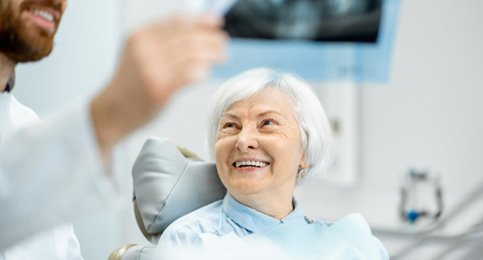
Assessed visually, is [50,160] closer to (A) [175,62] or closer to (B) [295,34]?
(A) [175,62]

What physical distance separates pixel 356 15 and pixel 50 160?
93.7 inches

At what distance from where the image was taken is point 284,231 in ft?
5.48

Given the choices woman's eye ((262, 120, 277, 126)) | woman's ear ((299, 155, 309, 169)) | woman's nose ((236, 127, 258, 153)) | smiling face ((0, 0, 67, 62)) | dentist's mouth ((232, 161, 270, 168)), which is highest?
smiling face ((0, 0, 67, 62))

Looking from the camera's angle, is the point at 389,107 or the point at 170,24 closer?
the point at 170,24

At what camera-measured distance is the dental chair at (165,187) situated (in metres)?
1.78

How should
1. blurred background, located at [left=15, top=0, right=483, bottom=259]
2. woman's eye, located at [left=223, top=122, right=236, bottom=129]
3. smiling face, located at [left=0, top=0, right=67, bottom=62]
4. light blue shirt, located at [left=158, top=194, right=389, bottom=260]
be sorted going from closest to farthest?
1. smiling face, located at [left=0, top=0, right=67, bottom=62]
2. light blue shirt, located at [left=158, top=194, right=389, bottom=260]
3. woman's eye, located at [left=223, top=122, right=236, bottom=129]
4. blurred background, located at [left=15, top=0, right=483, bottom=259]

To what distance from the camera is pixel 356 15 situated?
9.84ft

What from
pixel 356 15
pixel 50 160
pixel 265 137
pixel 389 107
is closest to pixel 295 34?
pixel 356 15

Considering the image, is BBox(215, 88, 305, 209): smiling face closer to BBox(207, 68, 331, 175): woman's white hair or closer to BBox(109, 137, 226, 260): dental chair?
BBox(207, 68, 331, 175): woman's white hair

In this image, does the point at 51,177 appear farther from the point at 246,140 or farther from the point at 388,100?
the point at 388,100

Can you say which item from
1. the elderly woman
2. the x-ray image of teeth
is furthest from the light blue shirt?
the x-ray image of teeth

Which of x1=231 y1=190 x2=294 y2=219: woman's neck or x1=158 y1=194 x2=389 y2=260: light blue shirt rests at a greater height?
x1=231 y1=190 x2=294 y2=219: woman's neck

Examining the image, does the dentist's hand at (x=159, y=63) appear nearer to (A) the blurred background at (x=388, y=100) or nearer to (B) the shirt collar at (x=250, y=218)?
(B) the shirt collar at (x=250, y=218)

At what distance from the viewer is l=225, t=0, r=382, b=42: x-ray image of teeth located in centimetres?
299
